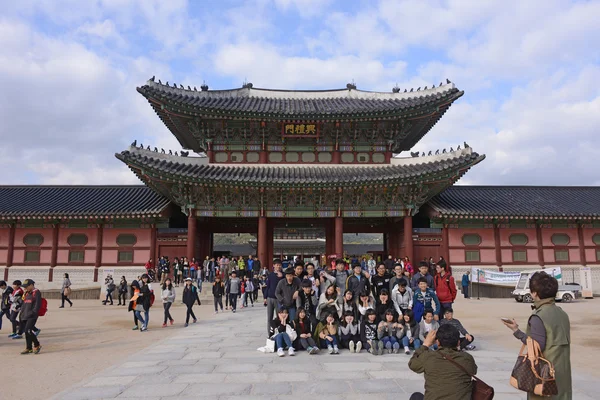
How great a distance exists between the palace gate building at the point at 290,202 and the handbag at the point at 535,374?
748 inches

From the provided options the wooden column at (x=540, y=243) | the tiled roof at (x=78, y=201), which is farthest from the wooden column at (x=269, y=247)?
the wooden column at (x=540, y=243)

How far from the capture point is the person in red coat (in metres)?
9.87

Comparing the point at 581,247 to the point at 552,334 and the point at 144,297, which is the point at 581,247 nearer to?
the point at 144,297

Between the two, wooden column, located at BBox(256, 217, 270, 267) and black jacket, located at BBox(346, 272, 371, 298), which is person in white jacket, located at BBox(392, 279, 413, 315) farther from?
wooden column, located at BBox(256, 217, 270, 267)

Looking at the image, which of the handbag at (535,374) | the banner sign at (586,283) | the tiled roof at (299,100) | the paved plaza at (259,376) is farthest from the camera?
the tiled roof at (299,100)

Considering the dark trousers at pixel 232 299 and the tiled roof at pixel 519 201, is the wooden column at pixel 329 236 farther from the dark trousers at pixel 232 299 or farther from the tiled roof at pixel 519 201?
the dark trousers at pixel 232 299

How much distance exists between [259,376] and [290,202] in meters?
17.6

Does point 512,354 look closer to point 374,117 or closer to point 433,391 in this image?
point 433,391

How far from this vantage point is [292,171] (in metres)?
25.0

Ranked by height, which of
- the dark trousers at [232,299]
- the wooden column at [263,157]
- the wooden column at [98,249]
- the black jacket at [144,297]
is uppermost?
the wooden column at [263,157]

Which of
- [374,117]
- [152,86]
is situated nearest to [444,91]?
[374,117]

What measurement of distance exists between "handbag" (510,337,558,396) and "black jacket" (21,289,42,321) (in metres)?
10.4

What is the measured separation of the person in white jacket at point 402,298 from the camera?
31.8 feet

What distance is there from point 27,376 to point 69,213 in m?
18.0
